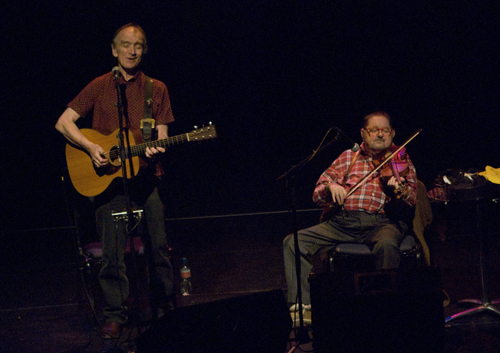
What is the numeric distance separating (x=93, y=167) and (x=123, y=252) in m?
0.62

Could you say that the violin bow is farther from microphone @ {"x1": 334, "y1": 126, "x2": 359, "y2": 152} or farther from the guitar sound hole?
the guitar sound hole

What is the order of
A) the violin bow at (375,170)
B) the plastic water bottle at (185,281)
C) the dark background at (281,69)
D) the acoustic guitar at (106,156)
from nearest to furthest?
the violin bow at (375,170), the acoustic guitar at (106,156), the plastic water bottle at (185,281), the dark background at (281,69)

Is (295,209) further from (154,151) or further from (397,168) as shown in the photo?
(154,151)

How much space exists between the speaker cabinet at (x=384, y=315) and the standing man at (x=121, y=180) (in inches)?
49.8

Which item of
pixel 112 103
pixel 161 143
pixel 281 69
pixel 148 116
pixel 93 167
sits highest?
pixel 281 69

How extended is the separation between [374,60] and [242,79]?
4.58ft

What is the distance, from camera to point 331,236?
329 centimetres

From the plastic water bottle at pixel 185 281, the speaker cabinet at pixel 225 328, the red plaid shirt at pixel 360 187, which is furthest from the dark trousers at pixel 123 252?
the red plaid shirt at pixel 360 187

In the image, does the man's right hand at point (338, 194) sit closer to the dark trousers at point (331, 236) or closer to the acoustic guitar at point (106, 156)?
the dark trousers at point (331, 236)

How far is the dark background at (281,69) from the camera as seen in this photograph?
5035 millimetres

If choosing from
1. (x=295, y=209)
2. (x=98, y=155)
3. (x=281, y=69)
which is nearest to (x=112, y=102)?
(x=98, y=155)

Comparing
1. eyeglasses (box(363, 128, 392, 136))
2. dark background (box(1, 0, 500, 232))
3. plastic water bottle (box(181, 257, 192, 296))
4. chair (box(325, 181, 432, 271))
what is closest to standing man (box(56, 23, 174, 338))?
plastic water bottle (box(181, 257, 192, 296))

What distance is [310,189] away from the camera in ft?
18.5

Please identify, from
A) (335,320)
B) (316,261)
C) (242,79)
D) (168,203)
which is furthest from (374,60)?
(335,320)
